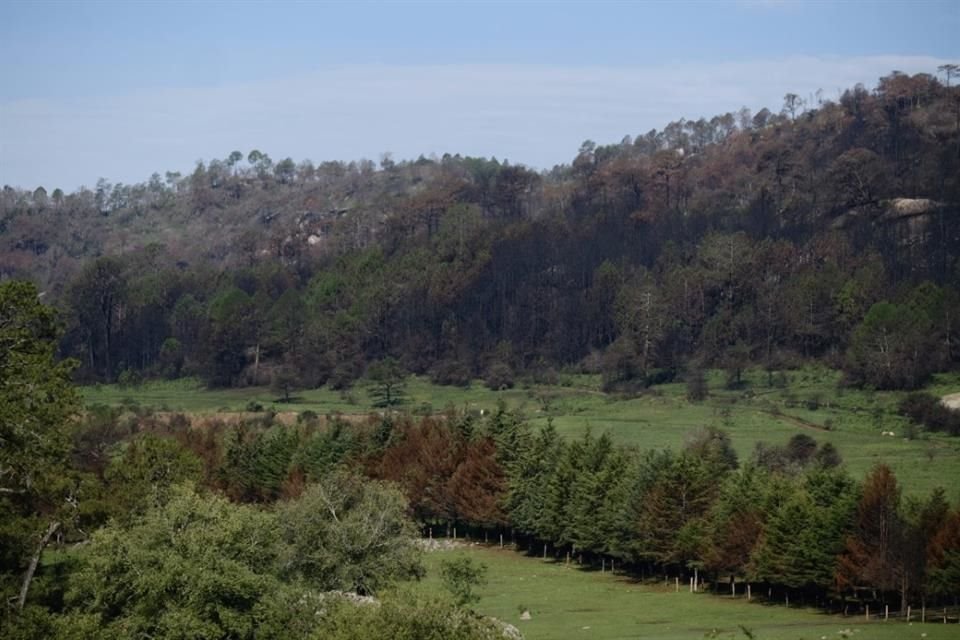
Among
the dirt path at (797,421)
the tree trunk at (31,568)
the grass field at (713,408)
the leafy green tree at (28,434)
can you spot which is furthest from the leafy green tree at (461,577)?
the dirt path at (797,421)

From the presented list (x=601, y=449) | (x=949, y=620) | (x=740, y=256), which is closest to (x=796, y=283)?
(x=740, y=256)

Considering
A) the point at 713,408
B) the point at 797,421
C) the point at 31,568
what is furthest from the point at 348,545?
the point at 713,408

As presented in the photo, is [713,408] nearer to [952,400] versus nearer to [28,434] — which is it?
[952,400]

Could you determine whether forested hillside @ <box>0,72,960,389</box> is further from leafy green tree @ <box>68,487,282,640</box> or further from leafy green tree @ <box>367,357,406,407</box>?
leafy green tree @ <box>68,487,282,640</box>

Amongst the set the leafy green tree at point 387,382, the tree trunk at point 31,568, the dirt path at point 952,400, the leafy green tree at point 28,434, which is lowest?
the leafy green tree at point 387,382

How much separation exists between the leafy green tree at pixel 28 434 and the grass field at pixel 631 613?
1332 centimetres

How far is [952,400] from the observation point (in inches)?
4432

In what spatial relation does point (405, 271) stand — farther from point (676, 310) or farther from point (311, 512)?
point (311, 512)

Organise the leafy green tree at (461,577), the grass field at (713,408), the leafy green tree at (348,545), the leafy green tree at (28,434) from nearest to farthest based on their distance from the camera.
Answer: the leafy green tree at (28,434), the leafy green tree at (461,577), the leafy green tree at (348,545), the grass field at (713,408)

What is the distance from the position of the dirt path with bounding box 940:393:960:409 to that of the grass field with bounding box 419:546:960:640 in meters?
45.5

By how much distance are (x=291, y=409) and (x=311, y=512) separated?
254 feet

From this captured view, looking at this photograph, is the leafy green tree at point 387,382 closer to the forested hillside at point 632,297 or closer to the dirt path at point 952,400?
the forested hillside at point 632,297

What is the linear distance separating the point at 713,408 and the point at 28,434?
80.7 m

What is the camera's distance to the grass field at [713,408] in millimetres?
95000
